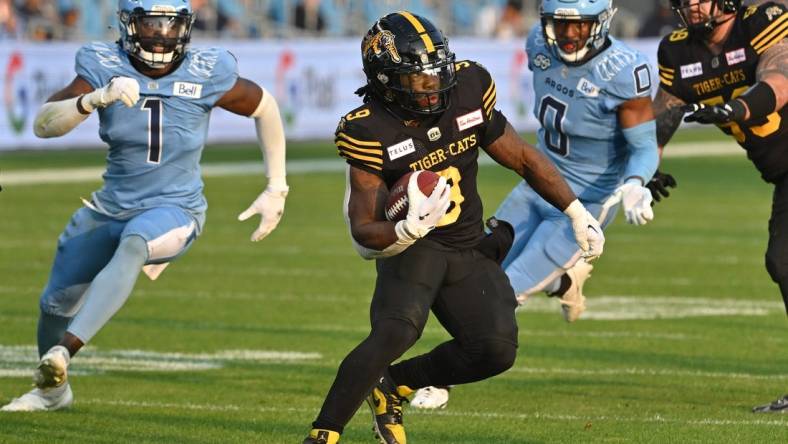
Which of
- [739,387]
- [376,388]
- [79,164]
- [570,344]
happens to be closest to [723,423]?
[739,387]

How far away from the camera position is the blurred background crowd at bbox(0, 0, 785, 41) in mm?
22141

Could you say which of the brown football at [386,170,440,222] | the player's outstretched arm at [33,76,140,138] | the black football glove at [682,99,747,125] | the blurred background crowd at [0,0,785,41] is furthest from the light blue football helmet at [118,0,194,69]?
the blurred background crowd at [0,0,785,41]

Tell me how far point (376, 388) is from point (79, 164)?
48.7 feet

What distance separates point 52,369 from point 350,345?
10.9 ft

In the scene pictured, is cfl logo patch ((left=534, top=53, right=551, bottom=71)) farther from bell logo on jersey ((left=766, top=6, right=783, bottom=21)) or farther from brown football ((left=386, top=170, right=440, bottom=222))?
brown football ((left=386, top=170, right=440, bottom=222))

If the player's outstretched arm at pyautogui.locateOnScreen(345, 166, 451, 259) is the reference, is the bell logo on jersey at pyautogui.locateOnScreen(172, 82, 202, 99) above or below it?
below

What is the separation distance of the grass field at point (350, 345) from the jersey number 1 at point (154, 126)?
1163 millimetres

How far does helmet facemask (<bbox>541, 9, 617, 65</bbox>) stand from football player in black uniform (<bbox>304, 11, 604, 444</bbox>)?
175 cm

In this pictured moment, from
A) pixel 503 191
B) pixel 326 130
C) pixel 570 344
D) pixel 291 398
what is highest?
pixel 291 398

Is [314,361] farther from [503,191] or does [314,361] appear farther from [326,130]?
[326,130]

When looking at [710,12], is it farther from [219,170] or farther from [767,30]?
[219,170]

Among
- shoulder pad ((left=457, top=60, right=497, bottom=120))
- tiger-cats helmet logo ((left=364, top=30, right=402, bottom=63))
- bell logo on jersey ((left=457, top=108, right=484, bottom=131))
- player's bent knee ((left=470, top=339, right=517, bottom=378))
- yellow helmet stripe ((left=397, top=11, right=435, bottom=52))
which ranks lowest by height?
player's bent knee ((left=470, top=339, right=517, bottom=378))

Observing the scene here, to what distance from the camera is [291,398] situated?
25.1 feet

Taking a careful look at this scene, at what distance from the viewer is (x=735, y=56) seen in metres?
7.75
